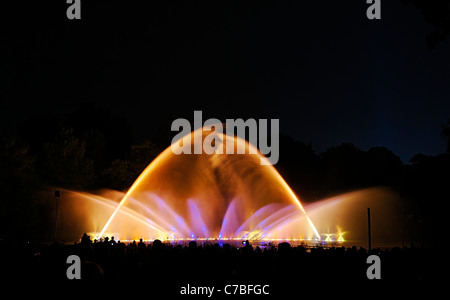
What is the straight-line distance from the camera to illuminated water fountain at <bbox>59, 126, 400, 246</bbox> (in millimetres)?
45094

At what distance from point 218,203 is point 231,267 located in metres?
54.0

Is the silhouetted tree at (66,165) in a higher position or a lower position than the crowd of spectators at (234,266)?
higher

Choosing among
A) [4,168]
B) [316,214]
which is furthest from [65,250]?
[316,214]

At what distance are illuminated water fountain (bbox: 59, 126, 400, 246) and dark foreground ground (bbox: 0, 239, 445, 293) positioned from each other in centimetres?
2624

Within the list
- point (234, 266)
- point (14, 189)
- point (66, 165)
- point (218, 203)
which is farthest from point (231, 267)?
point (218, 203)

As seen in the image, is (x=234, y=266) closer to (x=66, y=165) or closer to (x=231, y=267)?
(x=231, y=267)

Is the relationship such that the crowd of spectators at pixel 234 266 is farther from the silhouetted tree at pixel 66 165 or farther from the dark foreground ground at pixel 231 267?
the silhouetted tree at pixel 66 165

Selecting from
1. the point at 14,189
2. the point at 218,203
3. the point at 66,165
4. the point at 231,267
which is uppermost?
the point at 66,165

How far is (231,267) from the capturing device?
43.1 ft

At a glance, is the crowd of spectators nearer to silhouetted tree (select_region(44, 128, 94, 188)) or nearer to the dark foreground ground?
the dark foreground ground

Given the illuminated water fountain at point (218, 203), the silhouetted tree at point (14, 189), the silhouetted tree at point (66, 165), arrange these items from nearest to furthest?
the silhouetted tree at point (14, 189)
the illuminated water fountain at point (218, 203)
the silhouetted tree at point (66, 165)

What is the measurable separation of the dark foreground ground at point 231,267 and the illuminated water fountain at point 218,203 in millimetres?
26243

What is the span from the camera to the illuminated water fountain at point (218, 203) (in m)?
45.1

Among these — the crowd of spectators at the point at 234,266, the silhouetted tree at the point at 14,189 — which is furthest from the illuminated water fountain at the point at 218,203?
the crowd of spectators at the point at 234,266
